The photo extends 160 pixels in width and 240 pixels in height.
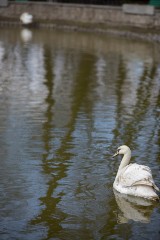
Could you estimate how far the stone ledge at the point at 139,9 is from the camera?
1379 inches

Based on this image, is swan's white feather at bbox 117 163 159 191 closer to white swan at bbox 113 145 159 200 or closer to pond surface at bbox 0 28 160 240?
white swan at bbox 113 145 159 200

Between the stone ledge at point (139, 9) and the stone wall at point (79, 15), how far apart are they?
0.12 meters

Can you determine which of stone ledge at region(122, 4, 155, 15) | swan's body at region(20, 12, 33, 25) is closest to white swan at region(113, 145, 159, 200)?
stone ledge at region(122, 4, 155, 15)

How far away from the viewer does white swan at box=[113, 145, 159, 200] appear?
9.80 metres

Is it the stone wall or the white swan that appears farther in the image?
the stone wall

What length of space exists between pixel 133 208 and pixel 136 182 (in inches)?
14.3

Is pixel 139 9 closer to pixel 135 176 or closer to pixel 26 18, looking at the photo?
pixel 26 18

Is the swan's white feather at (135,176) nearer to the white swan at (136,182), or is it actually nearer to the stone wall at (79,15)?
the white swan at (136,182)

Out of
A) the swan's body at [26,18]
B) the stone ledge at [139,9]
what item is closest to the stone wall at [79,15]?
the stone ledge at [139,9]

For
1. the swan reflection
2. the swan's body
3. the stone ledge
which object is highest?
the swan reflection

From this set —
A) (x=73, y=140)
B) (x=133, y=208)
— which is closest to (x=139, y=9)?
(x=73, y=140)

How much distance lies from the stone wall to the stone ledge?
12 centimetres

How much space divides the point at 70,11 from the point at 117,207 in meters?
28.8

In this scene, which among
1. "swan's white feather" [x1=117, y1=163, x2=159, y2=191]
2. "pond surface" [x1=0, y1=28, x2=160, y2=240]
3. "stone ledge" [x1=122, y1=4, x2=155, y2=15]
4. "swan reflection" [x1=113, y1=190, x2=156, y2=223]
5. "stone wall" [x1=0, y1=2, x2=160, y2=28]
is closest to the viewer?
"pond surface" [x1=0, y1=28, x2=160, y2=240]
